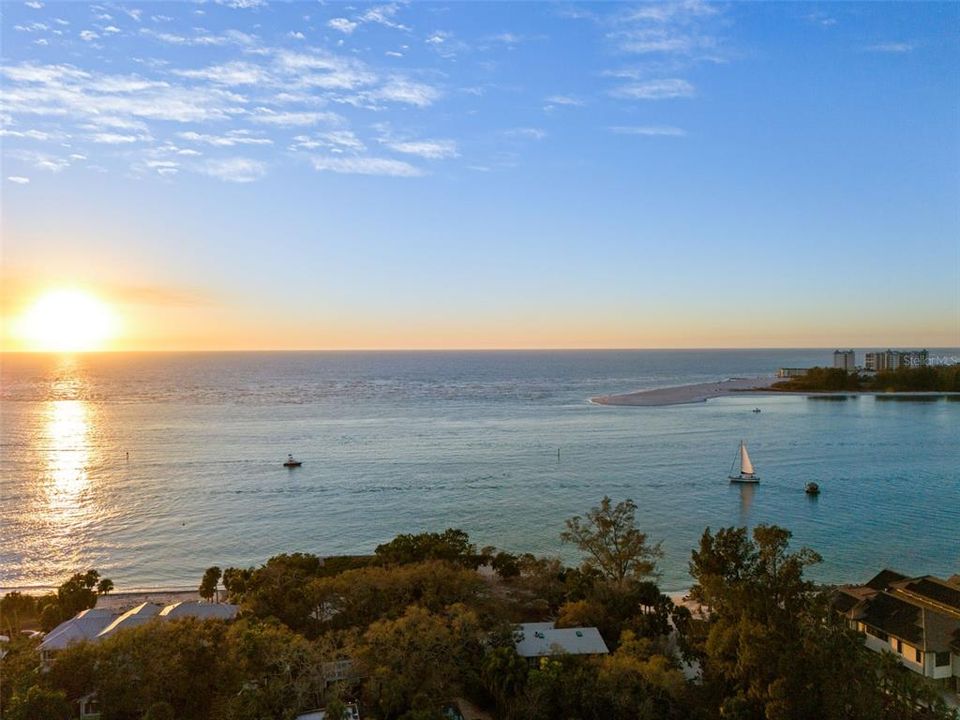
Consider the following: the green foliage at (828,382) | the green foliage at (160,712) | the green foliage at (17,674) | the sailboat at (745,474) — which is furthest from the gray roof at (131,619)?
the green foliage at (828,382)

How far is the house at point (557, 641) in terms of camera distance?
2034 cm

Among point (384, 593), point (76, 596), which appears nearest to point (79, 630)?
point (76, 596)

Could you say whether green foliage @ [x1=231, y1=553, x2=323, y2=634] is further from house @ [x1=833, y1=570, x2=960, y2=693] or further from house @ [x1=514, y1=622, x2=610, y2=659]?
house @ [x1=833, y1=570, x2=960, y2=693]

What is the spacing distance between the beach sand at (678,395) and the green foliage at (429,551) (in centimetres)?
7251

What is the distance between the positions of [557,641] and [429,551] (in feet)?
29.0

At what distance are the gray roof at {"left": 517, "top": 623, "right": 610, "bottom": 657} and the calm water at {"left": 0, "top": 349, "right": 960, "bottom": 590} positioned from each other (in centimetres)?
1064

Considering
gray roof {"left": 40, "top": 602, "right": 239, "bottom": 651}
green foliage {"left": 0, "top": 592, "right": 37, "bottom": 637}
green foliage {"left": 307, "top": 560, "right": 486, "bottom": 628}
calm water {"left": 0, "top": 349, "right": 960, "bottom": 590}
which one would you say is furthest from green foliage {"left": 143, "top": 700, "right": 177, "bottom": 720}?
calm water {"left": 0, "top": 349, "right": 960, "bottom": 590}

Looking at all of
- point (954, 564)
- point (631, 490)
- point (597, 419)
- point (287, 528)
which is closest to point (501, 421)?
point (597, 419)

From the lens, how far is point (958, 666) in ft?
66.6

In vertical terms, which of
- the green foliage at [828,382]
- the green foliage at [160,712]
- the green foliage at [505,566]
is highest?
the green foliage at [828,382]

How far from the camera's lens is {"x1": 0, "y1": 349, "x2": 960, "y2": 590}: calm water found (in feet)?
119

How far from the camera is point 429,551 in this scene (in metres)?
28.5

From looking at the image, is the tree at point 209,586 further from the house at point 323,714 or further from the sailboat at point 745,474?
the sailboat at point 745,474

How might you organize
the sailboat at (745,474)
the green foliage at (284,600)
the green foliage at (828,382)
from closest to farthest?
the green foliage at (284,600) → the sailboat at (745,474) → the green foliage at (828,382)
